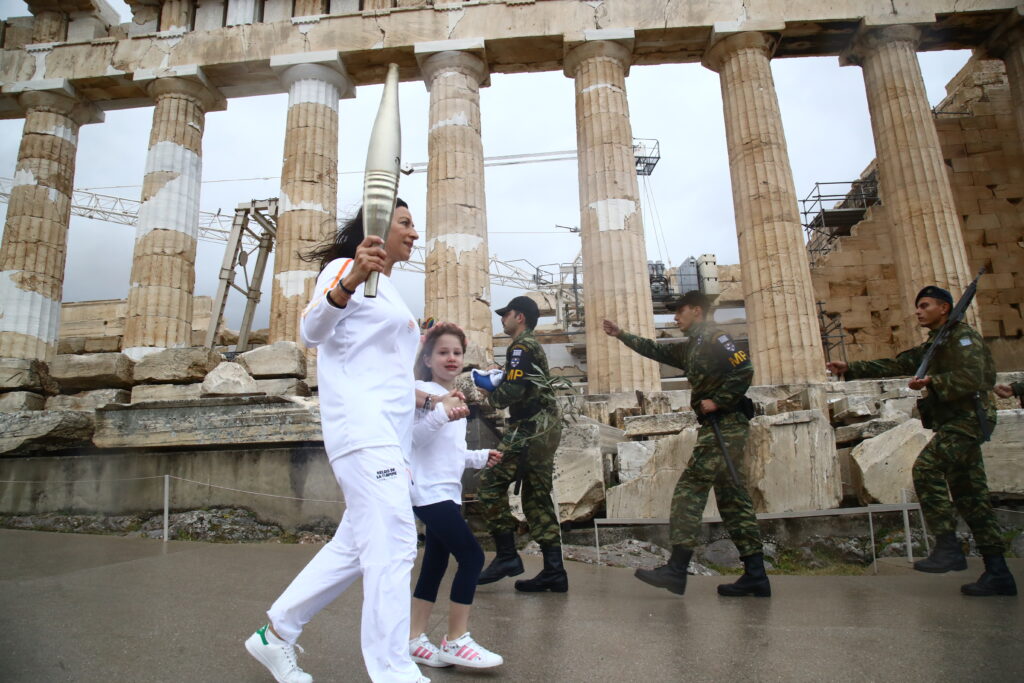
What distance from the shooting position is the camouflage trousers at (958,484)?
415 centimetres

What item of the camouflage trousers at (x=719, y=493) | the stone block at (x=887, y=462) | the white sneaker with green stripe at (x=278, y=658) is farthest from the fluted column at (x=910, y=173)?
the white sneaker with green stripe at (x=278, y=658)

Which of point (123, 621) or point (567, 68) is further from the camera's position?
point (567, 68)

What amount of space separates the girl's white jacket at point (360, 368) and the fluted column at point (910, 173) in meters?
13.0

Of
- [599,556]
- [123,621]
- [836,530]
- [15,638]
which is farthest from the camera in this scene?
[836,530]

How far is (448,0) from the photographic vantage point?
1538 centimetres

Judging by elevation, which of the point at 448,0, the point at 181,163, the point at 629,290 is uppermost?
the point at 448,0

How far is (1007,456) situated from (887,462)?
111cm

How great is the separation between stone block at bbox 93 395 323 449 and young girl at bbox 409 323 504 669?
3.84 metres

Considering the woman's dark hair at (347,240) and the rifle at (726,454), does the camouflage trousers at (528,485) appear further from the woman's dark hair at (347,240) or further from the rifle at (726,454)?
the woman's dark hair at (347,240)

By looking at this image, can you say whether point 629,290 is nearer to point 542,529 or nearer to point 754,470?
point 754,470

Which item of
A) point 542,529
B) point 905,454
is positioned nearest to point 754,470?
point 905,454

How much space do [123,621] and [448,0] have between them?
1540 centimetres

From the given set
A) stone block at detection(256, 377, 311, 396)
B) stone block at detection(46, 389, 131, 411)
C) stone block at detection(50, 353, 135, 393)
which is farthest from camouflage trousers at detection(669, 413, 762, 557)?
stone block at detection(50, 353, 135, 393)

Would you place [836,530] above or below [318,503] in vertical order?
→ below
